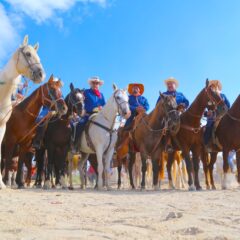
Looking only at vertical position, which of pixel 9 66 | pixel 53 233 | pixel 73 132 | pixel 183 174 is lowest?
pixel 53 233

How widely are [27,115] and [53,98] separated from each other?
0.82 meters

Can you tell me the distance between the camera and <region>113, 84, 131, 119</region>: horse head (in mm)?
11055

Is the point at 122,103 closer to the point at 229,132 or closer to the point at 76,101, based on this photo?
the point at 76,101

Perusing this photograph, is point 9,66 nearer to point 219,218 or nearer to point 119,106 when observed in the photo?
point 119,106

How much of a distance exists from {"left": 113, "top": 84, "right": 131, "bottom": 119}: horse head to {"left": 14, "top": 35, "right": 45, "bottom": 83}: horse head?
105 inches

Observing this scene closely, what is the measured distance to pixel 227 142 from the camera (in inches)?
450

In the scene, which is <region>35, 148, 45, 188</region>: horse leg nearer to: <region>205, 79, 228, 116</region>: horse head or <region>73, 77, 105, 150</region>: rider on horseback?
<region>73, 77, 105, 150</region>: rider on horseback

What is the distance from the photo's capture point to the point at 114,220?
5.00 meters

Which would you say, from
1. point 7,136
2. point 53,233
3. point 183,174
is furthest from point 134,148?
point 53,233

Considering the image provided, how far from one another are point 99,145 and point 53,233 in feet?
23.6

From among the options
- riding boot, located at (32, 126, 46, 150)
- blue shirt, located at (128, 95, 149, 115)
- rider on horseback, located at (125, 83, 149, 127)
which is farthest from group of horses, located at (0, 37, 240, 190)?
blue shirt, located at (128, 95, 149, 115)

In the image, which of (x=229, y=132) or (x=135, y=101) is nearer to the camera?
(x=229, y=132)

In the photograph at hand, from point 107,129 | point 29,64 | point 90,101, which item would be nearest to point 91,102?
point 90,101

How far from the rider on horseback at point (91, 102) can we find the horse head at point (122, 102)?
4.33 feet
